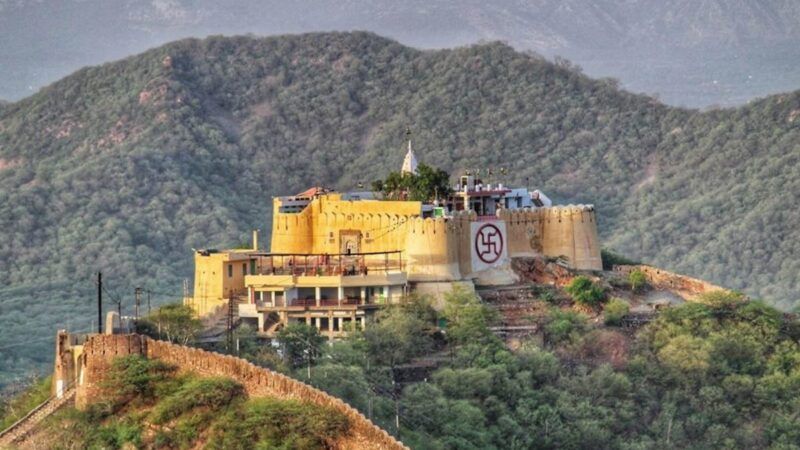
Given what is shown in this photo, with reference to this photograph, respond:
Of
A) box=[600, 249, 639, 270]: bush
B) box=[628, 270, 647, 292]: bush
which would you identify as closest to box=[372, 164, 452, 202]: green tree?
box=[628, 270, 647, 292]: bush

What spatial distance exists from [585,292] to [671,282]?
5.20 meters

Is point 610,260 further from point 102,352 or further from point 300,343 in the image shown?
point 102,352

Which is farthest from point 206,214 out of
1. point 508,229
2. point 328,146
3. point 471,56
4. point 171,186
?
point 508,229

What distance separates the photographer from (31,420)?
58812 mm

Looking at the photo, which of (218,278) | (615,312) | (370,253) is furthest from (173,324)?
(615,312)

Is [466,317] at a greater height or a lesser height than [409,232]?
lesser

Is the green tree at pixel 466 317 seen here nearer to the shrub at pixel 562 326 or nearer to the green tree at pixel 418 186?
the shrub at pixel 562 326

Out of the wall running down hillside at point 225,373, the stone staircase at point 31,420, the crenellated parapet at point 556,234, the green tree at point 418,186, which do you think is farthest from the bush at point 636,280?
the stone staircase at point 31,420

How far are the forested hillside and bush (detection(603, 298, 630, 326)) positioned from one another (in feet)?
63.5

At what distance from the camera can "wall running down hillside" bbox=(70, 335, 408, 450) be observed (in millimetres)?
52531

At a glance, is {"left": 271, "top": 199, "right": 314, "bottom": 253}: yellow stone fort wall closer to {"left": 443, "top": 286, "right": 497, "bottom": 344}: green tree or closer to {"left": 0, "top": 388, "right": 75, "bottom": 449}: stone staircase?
{"left": 443, "top": 286, "right": 497, "bottom": 344}: green tree

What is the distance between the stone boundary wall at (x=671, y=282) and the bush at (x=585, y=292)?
11.0ft

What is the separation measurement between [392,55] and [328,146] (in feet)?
27.7

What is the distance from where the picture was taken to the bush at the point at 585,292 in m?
70.4
